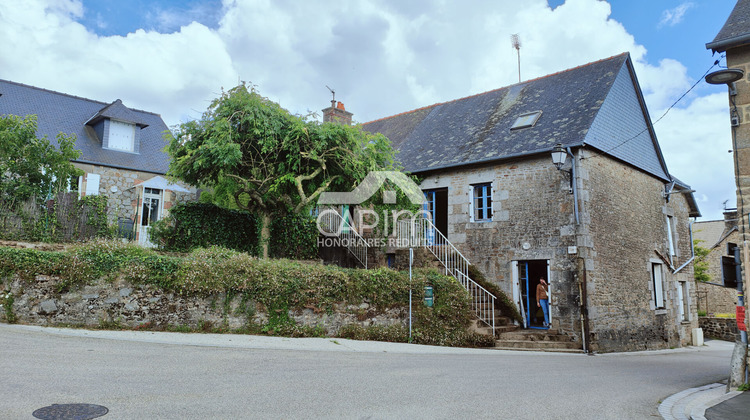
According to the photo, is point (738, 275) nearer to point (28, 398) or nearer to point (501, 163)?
point (501, 163)

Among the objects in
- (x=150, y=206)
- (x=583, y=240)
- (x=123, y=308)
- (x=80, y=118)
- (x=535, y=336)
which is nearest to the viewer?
(x=123, y=308)

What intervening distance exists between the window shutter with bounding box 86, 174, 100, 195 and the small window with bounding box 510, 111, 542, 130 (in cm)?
1323

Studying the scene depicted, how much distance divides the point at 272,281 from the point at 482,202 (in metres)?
7.19

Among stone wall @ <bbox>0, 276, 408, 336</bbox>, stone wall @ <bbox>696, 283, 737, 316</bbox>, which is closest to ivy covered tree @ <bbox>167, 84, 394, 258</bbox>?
stone wall @ <bbox>0, 276, 408, 336</bbox>

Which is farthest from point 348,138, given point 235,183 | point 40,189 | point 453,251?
point 40,189

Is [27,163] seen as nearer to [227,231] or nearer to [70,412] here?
[227,231]

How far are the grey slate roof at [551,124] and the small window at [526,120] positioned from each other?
0.46ft

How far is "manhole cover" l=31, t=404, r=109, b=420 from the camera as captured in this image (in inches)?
163

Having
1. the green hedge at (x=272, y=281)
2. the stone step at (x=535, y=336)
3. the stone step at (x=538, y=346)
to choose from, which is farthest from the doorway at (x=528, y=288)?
the green hedge at (x=272, y=281)

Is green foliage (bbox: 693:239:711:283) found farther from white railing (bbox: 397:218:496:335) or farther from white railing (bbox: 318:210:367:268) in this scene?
white railing (bbox: 318:210:367:268)

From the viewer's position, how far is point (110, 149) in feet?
56.1

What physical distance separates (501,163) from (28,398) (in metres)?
12.0

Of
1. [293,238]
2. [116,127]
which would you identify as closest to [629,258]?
[293,238]

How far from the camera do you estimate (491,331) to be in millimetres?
11906
